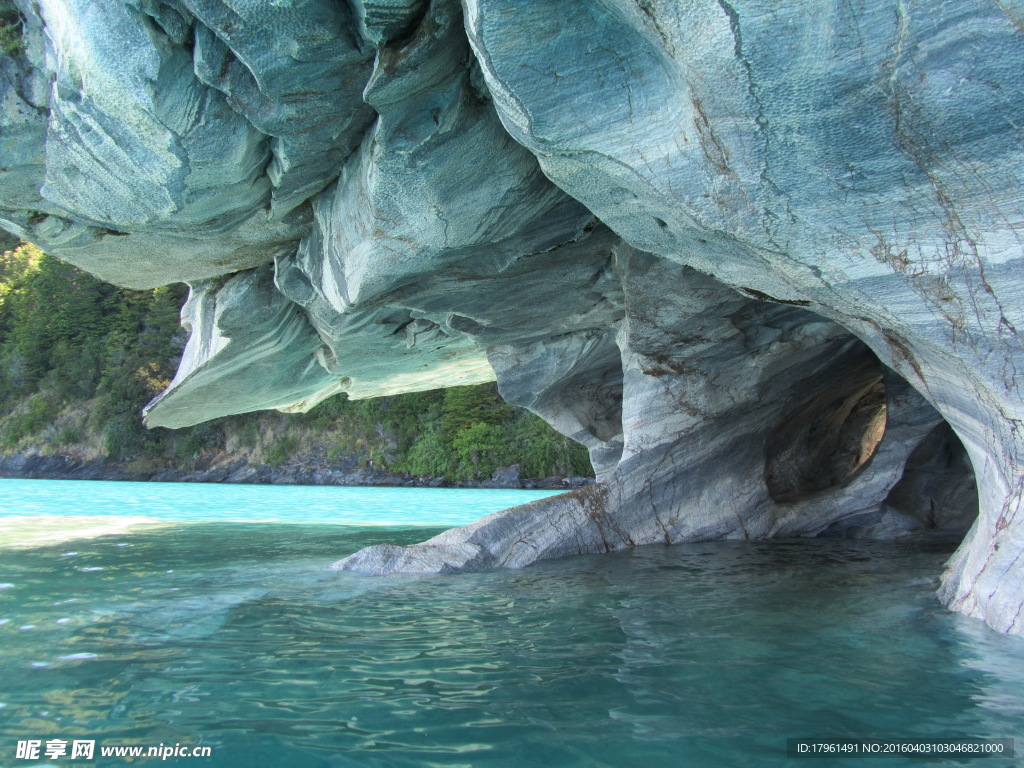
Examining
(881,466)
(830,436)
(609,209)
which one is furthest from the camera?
(830,436)

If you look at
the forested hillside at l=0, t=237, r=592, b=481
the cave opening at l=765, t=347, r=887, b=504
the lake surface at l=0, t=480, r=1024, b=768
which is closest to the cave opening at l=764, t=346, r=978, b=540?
the cave opening at l=765, t=347, r=887, b=504

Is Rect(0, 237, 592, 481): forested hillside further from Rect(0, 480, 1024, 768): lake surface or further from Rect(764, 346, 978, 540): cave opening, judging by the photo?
Rect(0, 480, 1024, 768): lake surface

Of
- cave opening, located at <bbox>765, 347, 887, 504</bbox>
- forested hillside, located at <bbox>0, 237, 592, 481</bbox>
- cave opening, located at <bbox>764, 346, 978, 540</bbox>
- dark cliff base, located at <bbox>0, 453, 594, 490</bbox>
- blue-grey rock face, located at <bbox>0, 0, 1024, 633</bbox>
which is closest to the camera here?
blue-grey rock face, located at <bbox>0, 0, 1024, 633</bbox>

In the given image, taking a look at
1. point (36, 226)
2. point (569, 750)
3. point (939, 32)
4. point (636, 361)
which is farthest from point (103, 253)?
point (939, 32)

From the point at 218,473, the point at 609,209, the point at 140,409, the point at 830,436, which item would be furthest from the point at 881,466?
the point at 140,409

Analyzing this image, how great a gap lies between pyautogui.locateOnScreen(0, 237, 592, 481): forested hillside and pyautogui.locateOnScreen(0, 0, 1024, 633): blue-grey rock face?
2803 centimetres

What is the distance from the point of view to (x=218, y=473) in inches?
1527

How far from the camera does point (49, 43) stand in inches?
206

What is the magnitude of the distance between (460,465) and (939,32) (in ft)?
111

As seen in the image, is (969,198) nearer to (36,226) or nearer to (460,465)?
(36,226)

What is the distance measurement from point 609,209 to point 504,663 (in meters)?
2.92

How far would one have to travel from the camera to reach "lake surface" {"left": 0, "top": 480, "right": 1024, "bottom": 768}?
2891 millimetres

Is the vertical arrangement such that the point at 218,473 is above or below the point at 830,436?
below

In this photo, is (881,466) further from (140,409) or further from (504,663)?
(140,409)
